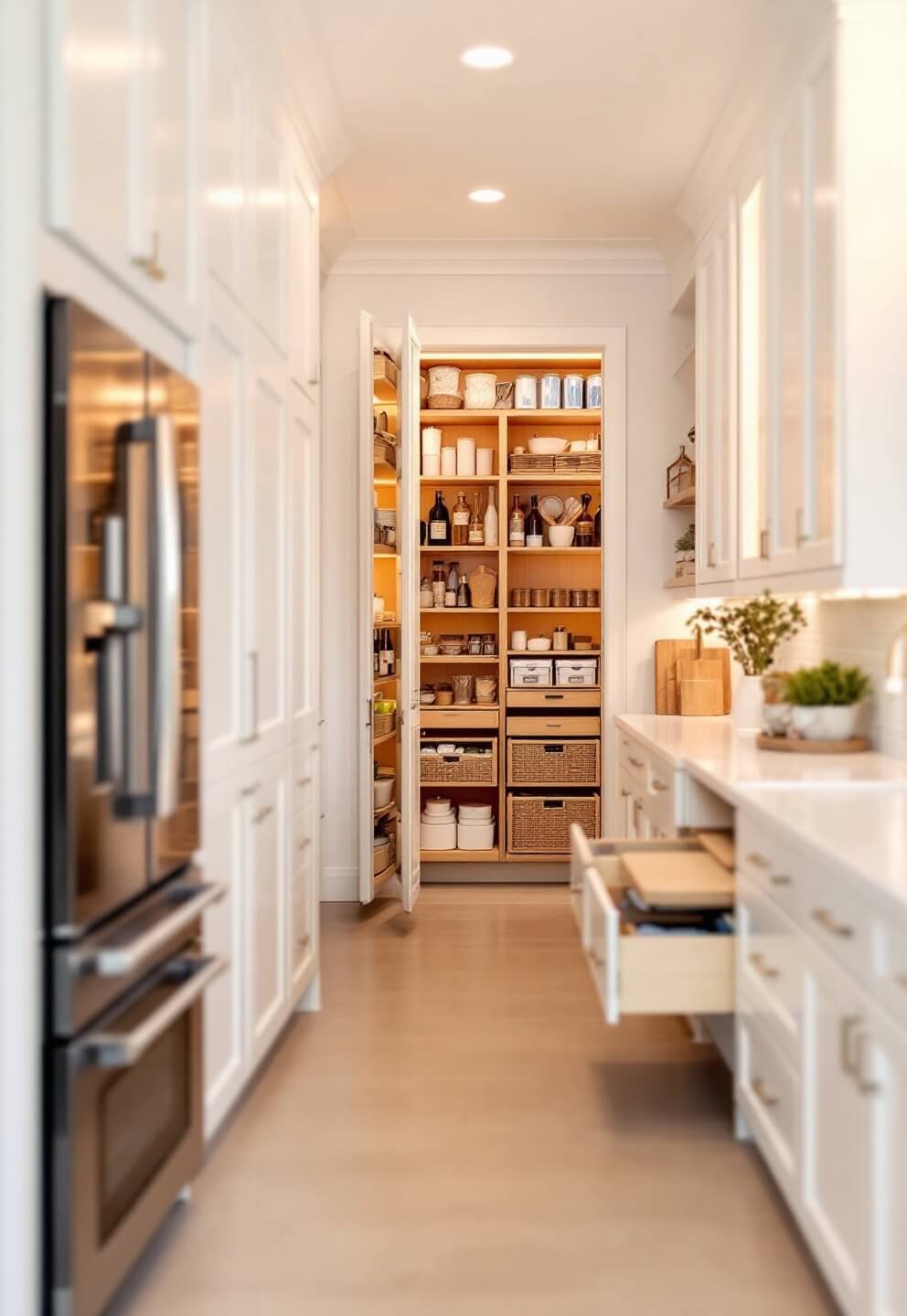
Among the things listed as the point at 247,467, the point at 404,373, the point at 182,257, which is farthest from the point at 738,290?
the point at 182,257

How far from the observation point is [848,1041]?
5.59 ft

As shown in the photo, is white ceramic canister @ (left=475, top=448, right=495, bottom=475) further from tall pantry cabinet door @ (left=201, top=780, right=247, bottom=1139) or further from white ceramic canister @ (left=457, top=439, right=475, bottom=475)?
tall pantry cabinet door @ (left=201, top=780, right=247, bottom=1139)

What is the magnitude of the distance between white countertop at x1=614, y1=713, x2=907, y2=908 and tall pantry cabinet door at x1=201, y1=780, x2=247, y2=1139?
108cm

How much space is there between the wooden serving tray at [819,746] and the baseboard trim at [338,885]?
2421 millimetres

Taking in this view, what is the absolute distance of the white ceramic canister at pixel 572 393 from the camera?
554 cm

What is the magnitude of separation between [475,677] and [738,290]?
8.67 feet

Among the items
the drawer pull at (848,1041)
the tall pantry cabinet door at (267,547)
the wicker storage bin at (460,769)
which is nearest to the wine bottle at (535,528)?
the wicker storage bin at (460,769)

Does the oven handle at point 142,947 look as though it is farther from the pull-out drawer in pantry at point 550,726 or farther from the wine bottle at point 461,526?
the wine bottle at point 461,526

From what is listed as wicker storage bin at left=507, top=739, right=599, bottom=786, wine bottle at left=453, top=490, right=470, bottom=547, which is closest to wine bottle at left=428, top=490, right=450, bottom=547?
wine bottle at left=453, top=490, right=470, bottom=547

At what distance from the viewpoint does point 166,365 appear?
2057 mm

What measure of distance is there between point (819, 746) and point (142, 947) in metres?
1.95

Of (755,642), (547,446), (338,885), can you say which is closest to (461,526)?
(547,446)

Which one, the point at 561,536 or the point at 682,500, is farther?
the point at 561,536

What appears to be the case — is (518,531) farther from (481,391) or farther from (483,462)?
(481,391)
